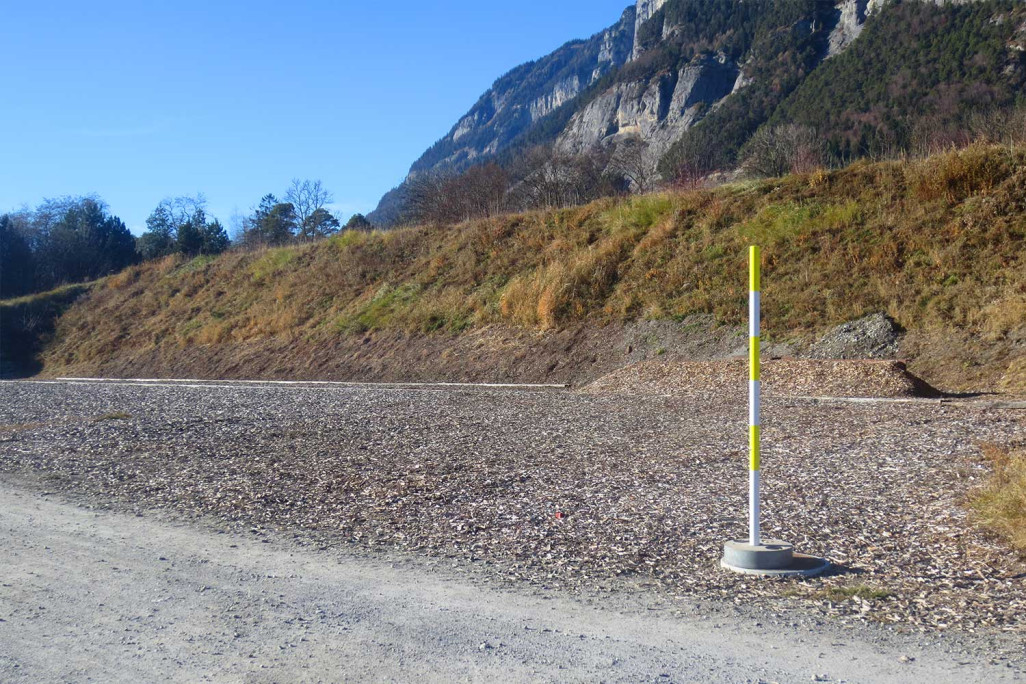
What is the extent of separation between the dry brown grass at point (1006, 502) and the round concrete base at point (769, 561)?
51.8 inches

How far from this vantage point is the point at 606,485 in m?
8.33

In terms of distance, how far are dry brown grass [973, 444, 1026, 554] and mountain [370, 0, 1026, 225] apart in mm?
26294

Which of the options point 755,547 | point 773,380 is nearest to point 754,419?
point 755,547

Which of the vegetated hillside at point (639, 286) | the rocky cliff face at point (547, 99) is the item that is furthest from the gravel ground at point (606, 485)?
the rocky cliff face at point (547, 99)

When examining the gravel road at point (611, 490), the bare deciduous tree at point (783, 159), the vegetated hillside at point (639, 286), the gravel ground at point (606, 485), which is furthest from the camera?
the bare deciduous tree at point (783, 159)

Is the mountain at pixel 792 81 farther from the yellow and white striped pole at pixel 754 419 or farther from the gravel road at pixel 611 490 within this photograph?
the yellow and white striped pole at pixel 754 419

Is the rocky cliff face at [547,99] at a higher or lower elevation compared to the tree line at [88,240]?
higher

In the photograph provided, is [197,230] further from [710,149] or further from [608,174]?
[710,149]

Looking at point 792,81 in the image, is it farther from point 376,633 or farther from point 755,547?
point 376,633

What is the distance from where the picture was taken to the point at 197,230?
54031 mm

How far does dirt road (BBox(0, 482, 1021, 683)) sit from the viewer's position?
163 inches

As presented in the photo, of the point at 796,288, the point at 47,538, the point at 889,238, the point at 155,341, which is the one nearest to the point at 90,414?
the point at 47,538

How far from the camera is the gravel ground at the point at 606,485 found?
5.53 metres

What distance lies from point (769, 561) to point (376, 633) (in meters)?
2.46
